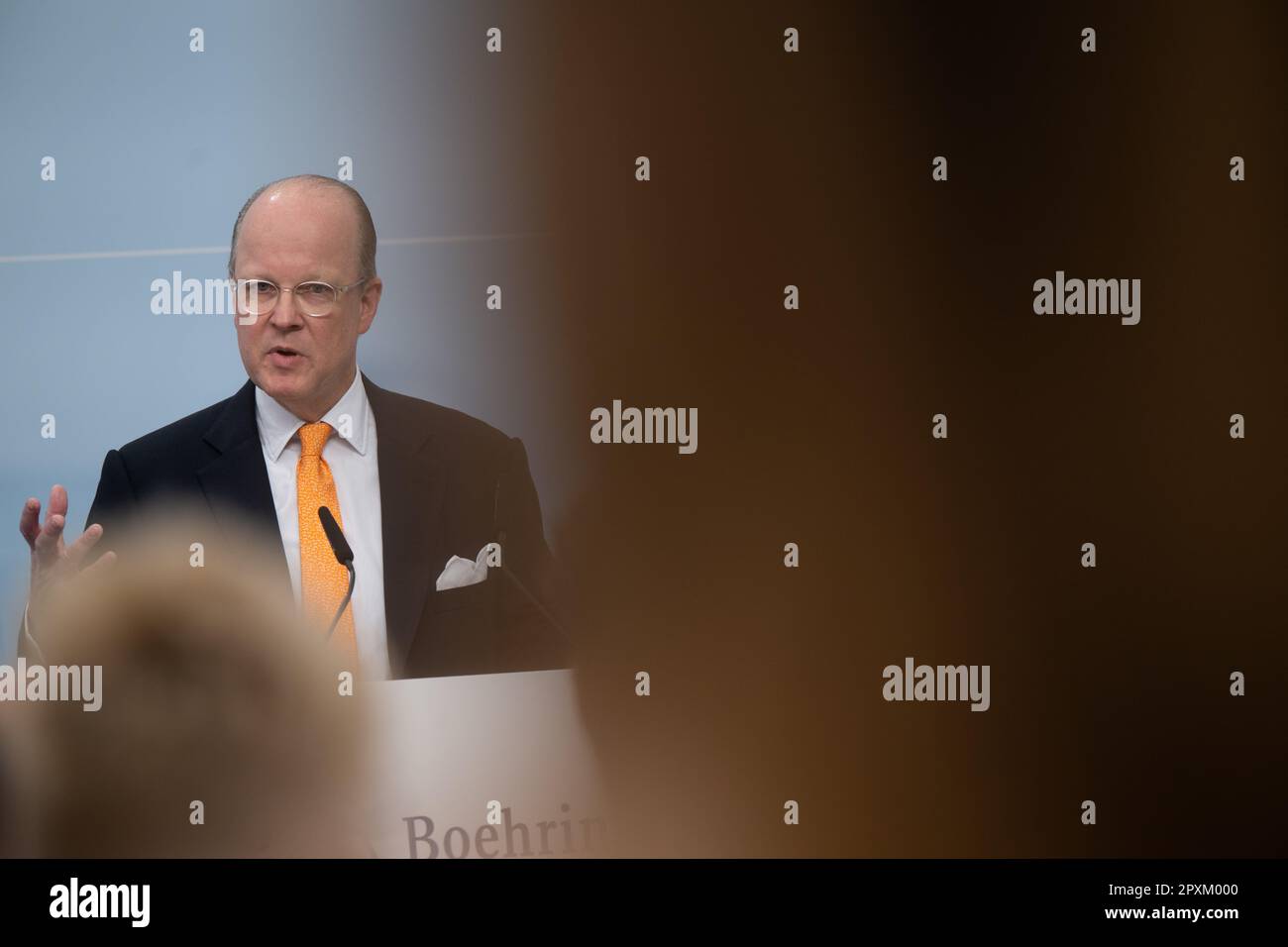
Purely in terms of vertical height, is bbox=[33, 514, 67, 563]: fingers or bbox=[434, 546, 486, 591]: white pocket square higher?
bbox=[33, 514, 67, 563]: fingers

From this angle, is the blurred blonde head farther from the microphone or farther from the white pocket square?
the white pocket square

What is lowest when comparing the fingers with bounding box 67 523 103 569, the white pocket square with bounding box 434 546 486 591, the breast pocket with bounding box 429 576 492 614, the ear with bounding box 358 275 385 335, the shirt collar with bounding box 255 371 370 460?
the breast pocket with bounding box 429 576 492 614

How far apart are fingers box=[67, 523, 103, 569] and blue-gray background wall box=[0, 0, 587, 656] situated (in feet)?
0.15

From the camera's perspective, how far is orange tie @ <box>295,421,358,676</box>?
2.23 meters

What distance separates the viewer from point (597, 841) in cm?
230

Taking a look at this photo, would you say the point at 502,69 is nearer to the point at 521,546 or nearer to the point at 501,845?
the point at 521,546

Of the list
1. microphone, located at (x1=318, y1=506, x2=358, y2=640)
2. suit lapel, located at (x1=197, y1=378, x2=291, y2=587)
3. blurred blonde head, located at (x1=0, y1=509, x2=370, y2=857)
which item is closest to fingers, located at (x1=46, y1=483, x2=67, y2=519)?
blurred blonde head, located at (x1=0, y1=509, x2=370, y2=857)

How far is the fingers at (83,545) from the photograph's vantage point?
2.24m

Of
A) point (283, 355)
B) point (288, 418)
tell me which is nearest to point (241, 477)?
point (288, 418)

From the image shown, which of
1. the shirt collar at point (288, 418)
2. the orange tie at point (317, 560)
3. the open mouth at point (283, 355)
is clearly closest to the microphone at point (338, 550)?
the orange tie at point (317, 560)

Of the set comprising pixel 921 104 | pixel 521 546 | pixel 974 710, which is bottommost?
pixel 974 710

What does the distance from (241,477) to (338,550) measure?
0.81 feet

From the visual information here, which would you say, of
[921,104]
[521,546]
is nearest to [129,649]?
[521,546]
